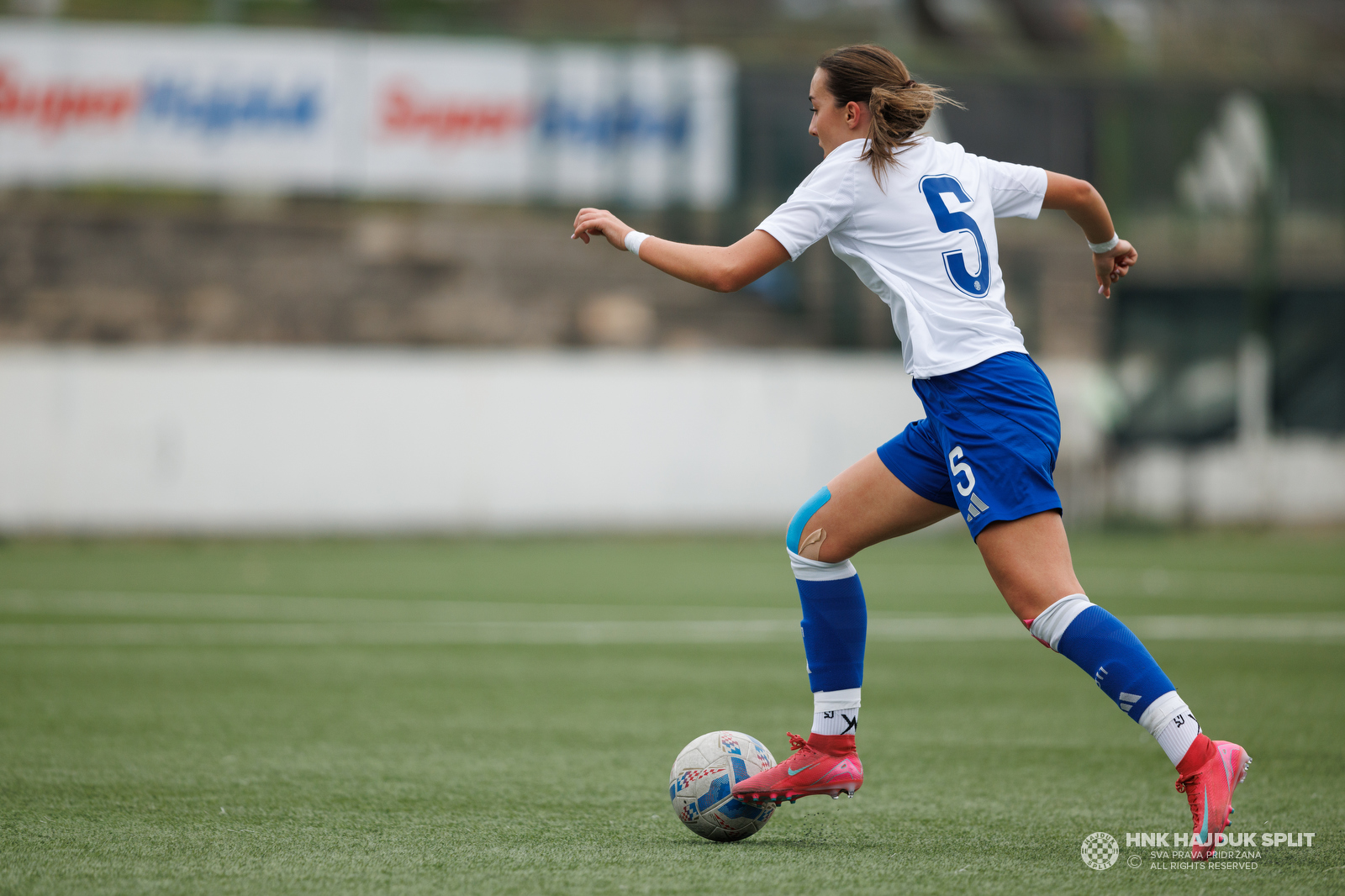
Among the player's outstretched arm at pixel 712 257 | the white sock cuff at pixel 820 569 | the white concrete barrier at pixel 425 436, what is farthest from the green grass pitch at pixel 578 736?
the white concrete barrier at pixel 425 436

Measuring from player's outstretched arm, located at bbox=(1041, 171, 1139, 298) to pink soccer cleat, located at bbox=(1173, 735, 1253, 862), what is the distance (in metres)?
1.32

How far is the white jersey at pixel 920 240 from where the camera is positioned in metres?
4.04

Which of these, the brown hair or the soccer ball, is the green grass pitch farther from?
the brown hair

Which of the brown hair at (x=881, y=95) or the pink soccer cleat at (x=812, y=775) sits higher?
the brown hair at (x=881, y=95)

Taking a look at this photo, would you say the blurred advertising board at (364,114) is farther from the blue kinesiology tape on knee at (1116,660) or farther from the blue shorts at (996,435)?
the blue kinesiology tape on knee at (1116,660)

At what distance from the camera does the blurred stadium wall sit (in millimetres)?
18719

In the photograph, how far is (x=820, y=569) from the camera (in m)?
4.40

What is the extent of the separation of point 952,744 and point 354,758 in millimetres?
2273

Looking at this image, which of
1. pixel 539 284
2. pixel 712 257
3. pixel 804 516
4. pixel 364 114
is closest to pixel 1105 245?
pixel 804 516

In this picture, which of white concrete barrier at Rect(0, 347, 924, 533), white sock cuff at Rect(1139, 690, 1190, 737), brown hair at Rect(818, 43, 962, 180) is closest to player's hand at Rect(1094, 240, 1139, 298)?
brown hair at Rect(818, 43, 962, 180)

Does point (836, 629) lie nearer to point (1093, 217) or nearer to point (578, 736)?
point (1093, 217)

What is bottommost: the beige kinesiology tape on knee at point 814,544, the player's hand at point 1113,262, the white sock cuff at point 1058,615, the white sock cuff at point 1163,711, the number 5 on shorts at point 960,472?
the white sock cuff at point 1163,711

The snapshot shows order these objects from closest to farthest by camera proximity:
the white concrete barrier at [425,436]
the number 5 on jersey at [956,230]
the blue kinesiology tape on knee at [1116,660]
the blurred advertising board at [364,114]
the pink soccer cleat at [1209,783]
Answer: the pink soccer cleat at [1209,783], the blue kinesiology tape on knee at [1116,660], the number 5 on jersey at [956,230], the white concrete barrier at [425,436], the blurred advertising board at [364,114]

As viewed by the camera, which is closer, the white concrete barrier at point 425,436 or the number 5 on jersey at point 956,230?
the number 5 on jersey at point 956,230
